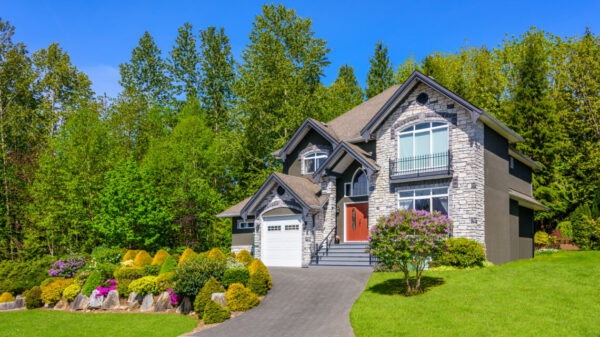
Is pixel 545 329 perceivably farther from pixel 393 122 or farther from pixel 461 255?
pixel 393 122

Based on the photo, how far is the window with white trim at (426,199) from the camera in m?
21.6

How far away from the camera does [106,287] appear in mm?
19531

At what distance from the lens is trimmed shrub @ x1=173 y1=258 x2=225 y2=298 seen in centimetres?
1655

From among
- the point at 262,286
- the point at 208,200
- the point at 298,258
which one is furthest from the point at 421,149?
the point at 208,200

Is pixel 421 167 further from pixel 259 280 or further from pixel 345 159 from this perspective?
pixel 259 280

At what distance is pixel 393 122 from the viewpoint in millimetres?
23734

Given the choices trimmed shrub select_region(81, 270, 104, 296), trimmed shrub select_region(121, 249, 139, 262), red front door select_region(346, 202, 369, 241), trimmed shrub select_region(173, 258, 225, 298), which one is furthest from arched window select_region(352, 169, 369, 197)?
trimmed shrub select_region(81, 270, 104, 296)

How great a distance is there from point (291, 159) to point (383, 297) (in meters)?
15.2

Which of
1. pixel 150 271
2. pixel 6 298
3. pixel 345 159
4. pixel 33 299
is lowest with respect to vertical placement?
pixel 6 298

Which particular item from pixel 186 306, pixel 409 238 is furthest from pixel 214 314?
pixel 409 238

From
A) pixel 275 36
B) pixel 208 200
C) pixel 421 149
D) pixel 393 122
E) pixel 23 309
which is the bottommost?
pixel 23 309

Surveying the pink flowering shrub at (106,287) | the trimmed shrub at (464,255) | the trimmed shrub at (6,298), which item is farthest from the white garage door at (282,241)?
the trimmed shrub at (6,298)

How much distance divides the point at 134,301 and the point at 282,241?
9.20 metres

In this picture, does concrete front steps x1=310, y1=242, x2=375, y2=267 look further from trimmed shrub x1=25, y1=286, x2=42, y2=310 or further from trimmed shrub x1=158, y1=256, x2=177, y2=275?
trimmed shrub x1=25, y1=286, x2=42, y2=310
